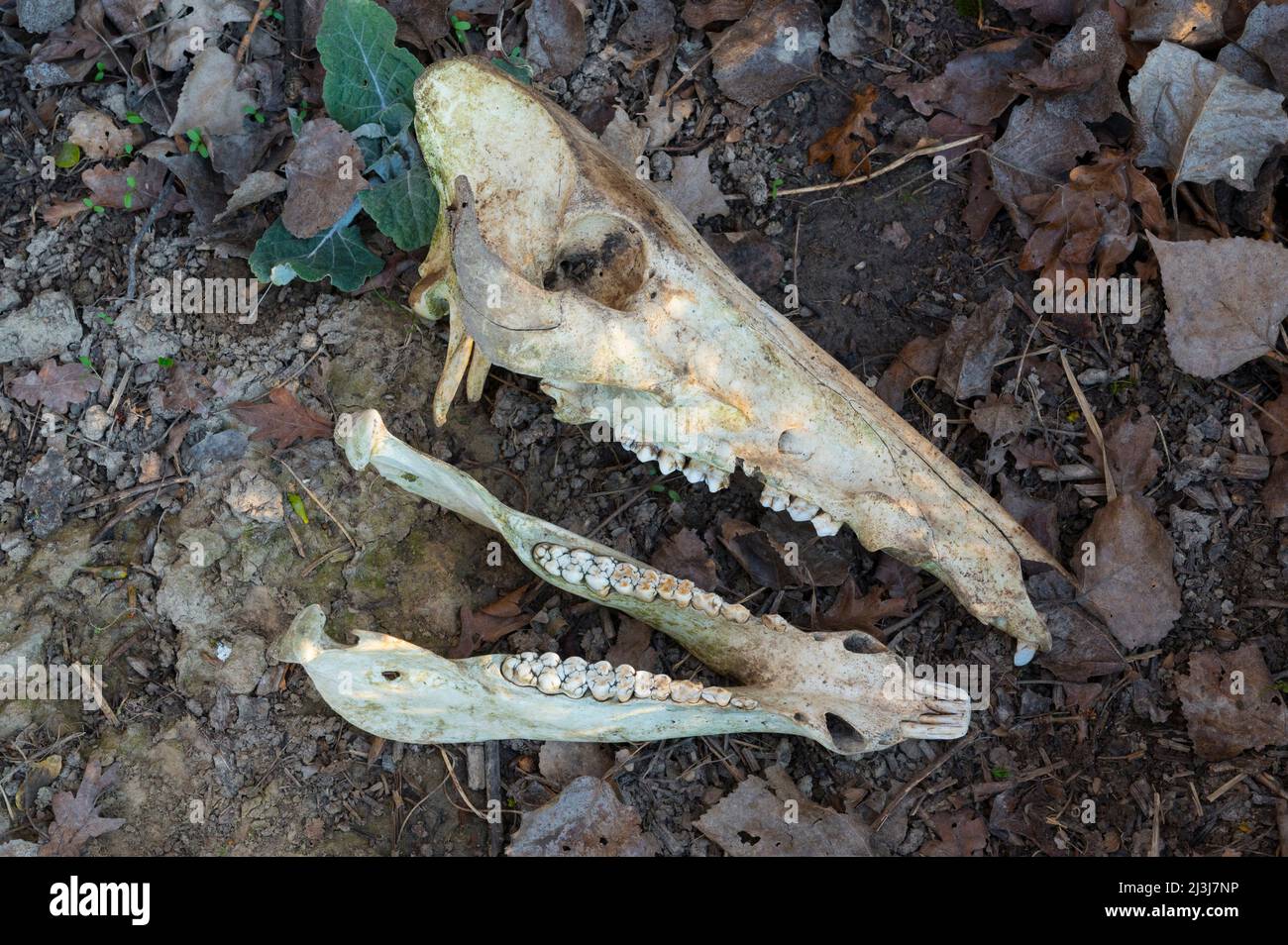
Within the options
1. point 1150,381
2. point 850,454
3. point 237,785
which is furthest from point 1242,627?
point 237,785

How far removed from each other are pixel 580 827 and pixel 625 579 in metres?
0.84

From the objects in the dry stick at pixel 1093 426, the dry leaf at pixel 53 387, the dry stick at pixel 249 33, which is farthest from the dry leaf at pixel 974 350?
the dry leaf at pixel 53 387

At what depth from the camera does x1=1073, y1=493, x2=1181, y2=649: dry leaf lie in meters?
3.89

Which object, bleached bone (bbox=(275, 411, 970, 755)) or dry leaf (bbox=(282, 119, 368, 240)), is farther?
dry leaf (bbox=(282, 119, 368, 240))

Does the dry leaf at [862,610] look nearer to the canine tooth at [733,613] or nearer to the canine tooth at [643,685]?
the canine tooth at [733,613]

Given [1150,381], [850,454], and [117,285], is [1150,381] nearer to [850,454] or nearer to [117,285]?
[850,454]

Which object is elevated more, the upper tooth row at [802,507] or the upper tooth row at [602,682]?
the upper tooth row at [802,507]

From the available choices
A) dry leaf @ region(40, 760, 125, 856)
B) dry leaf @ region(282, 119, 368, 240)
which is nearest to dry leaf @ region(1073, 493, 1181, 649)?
dry leaf @ region(282, 119, 368, 240)

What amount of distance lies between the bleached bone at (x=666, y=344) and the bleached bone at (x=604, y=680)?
0.41 metres

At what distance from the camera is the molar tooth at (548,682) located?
11.5 feet

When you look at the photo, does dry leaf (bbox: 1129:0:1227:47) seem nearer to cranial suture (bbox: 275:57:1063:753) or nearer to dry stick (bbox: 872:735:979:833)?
cranial suture (bbox: 275:57:1063:753)

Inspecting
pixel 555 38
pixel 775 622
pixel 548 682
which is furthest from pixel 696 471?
pixel 555 38

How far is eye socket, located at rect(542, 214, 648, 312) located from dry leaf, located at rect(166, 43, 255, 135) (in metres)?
1.64

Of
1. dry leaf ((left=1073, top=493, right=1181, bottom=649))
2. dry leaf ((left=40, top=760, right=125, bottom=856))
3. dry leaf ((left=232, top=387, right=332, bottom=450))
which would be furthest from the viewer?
dry leaf ((left=232, top=387, right=332, bottom=450))
